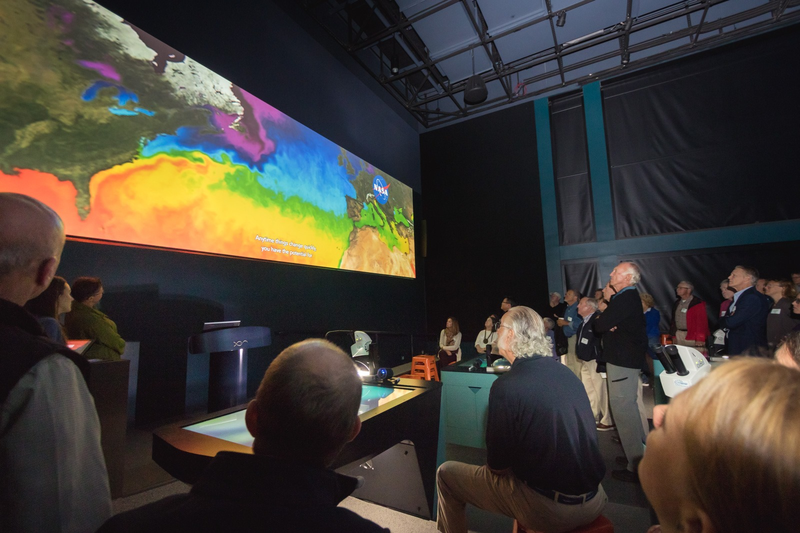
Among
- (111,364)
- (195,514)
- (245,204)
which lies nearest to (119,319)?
(111,364)

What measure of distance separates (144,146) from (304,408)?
9.42 ft

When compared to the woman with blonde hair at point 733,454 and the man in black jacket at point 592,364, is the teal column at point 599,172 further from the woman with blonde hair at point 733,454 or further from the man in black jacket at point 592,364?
the woman with blonde hair at point 733,454

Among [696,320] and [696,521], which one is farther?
[696,320]

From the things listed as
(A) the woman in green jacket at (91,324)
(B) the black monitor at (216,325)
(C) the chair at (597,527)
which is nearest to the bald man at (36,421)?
(C) the chair at (597,527)

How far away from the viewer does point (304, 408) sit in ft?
2.27

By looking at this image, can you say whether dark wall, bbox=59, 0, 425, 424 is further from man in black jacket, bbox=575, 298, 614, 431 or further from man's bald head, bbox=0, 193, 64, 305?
man in black jacket, bbox=575, 298, 614, 431

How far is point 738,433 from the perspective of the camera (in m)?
0.38

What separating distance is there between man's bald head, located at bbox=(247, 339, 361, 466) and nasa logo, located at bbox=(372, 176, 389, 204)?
5037 millimetres

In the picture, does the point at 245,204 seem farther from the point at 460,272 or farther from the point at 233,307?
the point at 460,272

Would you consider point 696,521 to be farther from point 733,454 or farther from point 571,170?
point 571,170

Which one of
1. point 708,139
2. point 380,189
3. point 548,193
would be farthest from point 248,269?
point 708,139

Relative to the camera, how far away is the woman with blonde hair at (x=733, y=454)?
0.36 meters

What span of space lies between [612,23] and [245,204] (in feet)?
19.8

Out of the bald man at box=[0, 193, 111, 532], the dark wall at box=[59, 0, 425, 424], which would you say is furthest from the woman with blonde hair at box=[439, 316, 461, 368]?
the bald man at box=[0, 193, 111, 532]
